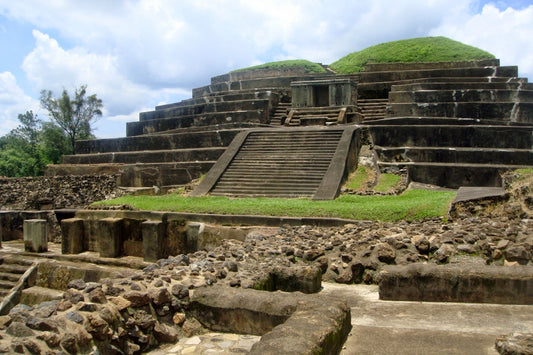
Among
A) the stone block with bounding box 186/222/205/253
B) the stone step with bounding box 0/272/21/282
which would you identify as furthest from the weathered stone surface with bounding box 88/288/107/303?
the stone step with bounding box 0/272/21/282

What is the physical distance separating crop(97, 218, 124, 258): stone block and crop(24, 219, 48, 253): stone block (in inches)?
82.5

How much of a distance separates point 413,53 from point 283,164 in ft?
54.2

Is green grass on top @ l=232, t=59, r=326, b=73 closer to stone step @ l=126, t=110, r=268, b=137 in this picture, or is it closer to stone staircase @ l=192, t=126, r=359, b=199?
stone step @ l=126, t=110, r=268, b=137

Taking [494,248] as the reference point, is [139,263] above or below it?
below

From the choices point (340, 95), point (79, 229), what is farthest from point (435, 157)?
point (79, 229)

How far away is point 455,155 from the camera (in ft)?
45.2

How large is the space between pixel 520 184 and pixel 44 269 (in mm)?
9601

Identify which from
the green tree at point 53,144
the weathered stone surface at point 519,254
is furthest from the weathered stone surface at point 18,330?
the green tree at point 53,144

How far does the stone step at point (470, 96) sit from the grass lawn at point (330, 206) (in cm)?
833

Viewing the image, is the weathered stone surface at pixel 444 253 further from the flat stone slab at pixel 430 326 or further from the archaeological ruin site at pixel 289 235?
the flat stone slab at pixel 430 326

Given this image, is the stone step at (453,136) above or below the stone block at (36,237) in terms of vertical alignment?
above

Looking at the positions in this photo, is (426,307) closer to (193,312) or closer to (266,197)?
(193,312)

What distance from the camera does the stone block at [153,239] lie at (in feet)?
35.1

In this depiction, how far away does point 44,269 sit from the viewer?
Answer: 35.6 feet
